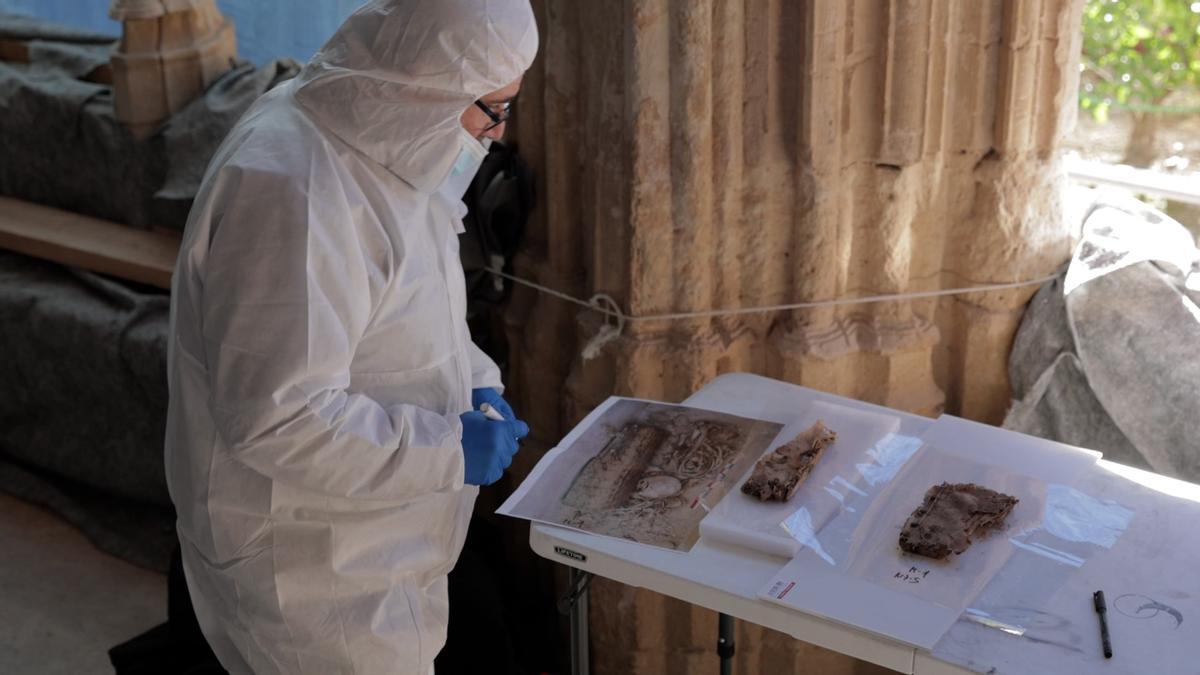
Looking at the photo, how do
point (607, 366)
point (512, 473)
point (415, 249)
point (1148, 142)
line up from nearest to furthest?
point (415, 249)
point (607, 366)
point (512, 473)
point (1148, 142)

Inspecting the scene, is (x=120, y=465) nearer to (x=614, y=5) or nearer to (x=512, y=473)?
(x=512, y=473)

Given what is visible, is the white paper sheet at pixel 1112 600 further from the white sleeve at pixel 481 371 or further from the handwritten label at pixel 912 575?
the white sleeve at pixel 481 371

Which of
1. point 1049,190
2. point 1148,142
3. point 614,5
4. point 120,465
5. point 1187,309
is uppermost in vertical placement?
point 614,5

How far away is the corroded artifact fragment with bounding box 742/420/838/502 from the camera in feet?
7.91

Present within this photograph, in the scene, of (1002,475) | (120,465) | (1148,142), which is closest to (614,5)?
(1002,475)

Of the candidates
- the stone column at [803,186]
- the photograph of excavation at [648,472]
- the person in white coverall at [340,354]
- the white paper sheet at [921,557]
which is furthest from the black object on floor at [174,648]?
the white paper sheet at [921,557]

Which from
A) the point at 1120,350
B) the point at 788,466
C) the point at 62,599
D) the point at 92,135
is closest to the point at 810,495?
the point at 788,466

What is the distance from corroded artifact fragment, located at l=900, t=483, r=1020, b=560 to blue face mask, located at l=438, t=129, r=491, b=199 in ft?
3.11

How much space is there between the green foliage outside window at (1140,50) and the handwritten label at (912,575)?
4.07 metres

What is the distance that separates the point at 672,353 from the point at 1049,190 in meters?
0.92

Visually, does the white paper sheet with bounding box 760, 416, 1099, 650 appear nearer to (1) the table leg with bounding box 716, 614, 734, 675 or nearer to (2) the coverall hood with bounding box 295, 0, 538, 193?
(1) the table leg with bounding box 716, 614, 734, 675

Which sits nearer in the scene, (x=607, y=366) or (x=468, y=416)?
(x=468, y=416)

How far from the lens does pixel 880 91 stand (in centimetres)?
310

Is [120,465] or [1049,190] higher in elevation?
[1049,190]
